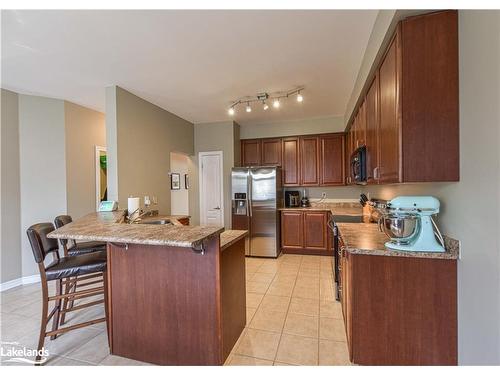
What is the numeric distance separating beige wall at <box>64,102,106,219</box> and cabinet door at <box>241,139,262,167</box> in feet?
8.56

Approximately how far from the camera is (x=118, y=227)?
1.68 meters

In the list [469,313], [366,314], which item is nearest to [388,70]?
[469,313]

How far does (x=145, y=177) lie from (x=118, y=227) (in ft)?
6.53

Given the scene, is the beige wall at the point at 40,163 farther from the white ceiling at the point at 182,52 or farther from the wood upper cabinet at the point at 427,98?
the wood upper cabinet at the point at 427,98

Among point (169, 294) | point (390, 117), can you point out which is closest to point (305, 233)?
point (390, 117)

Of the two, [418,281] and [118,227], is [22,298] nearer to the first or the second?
[118,227]

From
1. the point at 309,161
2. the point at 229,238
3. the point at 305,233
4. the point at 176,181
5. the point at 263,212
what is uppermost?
the point at 309,161

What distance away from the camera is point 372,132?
7.04ft

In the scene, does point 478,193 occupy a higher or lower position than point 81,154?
lower

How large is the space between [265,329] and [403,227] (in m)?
1.47

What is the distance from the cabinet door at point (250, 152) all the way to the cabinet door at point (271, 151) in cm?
11

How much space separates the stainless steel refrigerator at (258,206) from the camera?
4.25 meters

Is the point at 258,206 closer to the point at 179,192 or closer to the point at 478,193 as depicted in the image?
the point at 179,192

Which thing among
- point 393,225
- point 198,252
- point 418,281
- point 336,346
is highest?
point 393,225
